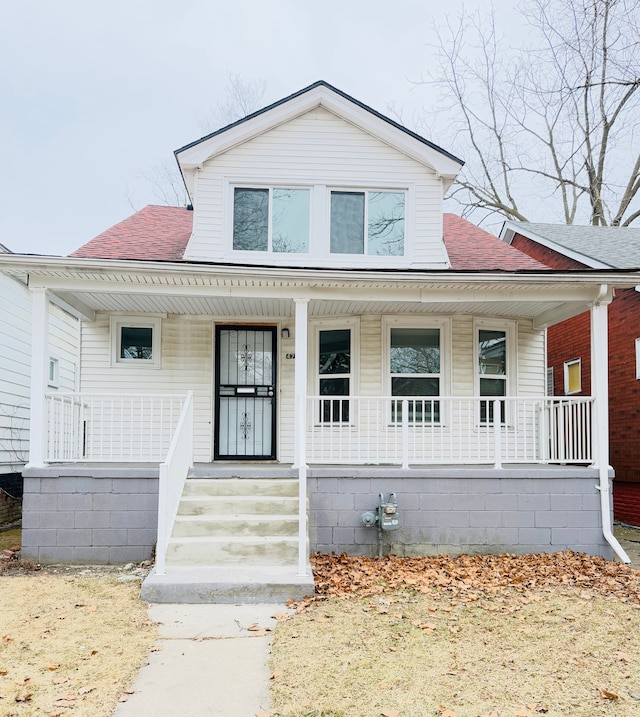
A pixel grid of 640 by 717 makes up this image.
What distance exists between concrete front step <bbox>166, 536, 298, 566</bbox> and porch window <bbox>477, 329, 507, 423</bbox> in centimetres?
448

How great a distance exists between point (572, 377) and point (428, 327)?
6.25m

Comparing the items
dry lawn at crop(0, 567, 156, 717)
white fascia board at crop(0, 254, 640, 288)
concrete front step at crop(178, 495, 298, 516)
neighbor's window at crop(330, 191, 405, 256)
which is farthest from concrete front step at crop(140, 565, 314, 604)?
neighbor's window at crop(330, 191, 405, 256)

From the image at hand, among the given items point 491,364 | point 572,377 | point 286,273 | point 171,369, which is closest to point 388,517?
point 286,273

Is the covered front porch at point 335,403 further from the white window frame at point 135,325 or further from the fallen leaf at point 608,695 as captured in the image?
the fallen leaf at point 608,695

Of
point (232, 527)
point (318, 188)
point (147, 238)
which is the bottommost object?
point (232, 527)

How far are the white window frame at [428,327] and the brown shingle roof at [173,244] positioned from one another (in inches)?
35.1

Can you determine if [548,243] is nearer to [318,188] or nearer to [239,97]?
[318,188]

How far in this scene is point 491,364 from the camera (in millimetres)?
10023

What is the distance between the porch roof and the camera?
773cm

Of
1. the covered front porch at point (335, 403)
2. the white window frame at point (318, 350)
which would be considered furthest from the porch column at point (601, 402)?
the white window frame at point (318, 350)

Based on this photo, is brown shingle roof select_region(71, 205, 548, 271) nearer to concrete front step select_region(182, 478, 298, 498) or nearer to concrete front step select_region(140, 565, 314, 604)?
concrete front step select_region(182, 478, 298, 498)

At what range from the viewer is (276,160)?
970cm

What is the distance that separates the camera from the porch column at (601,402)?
8.09 m

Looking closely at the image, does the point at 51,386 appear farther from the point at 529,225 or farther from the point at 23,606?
the point at 529,225
